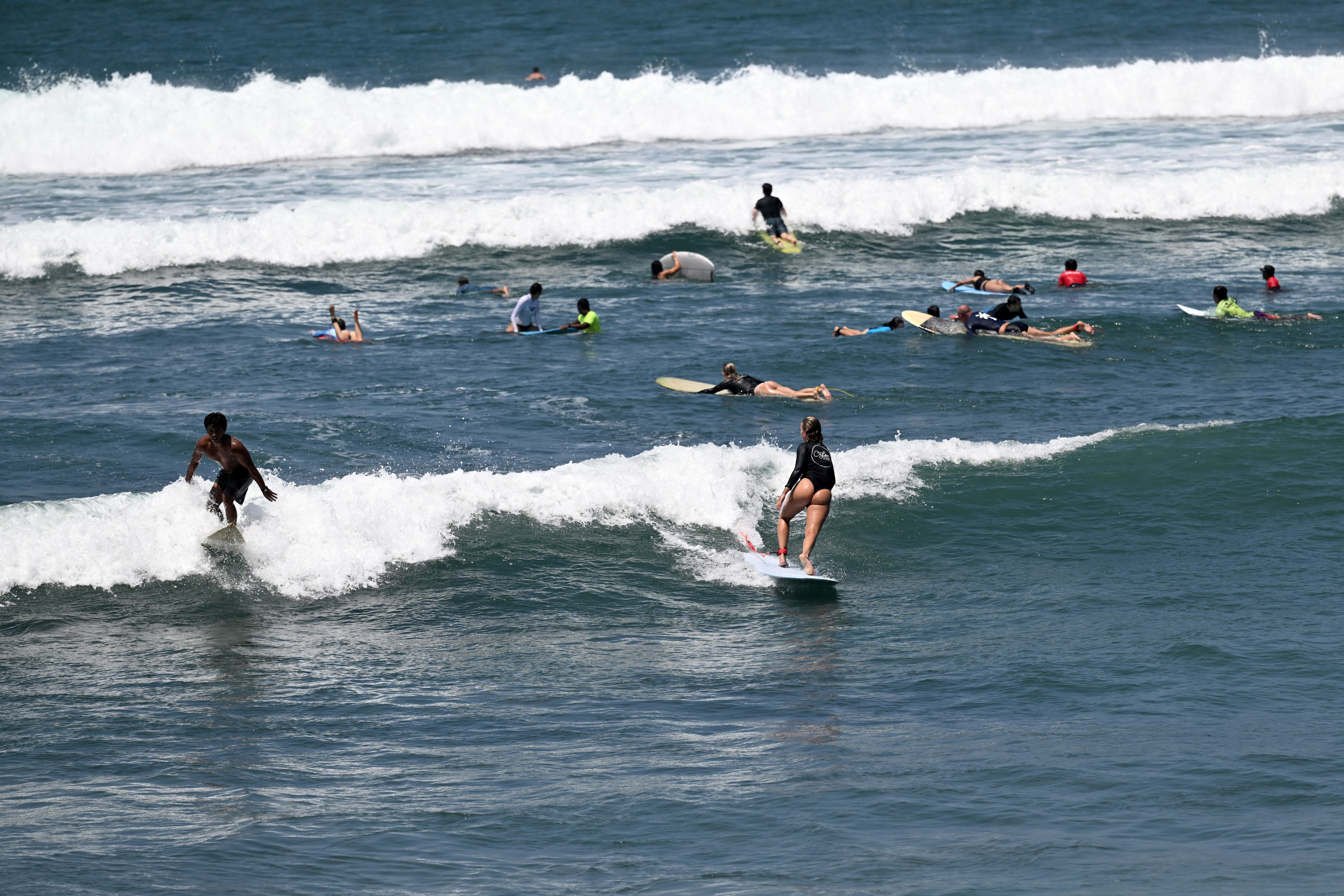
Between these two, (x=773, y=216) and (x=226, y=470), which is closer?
(x=226, y=470)

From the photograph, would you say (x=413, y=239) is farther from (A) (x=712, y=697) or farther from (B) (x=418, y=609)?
(A) (x=712, y=697)

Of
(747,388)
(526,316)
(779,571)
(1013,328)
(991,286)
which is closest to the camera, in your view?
(779,571)

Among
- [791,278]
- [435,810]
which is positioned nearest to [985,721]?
[435,810]

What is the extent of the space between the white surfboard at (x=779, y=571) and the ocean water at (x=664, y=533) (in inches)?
7.1

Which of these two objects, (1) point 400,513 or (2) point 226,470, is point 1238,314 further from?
(2) point 226,470

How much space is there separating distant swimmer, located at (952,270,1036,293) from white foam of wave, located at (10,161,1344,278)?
5.05m

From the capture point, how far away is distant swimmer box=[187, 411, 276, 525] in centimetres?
1260

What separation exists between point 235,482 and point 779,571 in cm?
539

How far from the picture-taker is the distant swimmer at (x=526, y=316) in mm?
23547

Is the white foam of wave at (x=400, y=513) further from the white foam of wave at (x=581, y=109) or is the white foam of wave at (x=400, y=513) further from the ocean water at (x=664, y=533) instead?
the white foam of wave at (x=581, y=109)

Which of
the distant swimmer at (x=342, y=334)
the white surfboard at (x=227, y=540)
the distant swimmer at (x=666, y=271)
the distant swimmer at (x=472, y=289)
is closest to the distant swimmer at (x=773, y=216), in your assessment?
the distant swimmer at (x=666, y=271)

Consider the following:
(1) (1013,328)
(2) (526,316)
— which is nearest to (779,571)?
(1) (1013,328)

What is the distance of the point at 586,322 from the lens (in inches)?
920

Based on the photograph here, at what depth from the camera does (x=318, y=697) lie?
33.6ft
